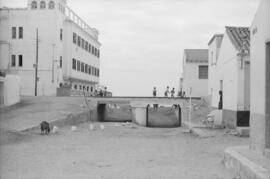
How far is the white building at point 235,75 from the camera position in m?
22.0

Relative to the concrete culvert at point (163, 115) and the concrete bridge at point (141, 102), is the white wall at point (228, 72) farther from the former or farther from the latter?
the concrete culvert at point (163, 115)

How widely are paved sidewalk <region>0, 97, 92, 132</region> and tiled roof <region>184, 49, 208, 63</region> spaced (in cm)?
1235

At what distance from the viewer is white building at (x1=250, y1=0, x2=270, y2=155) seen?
11.6m

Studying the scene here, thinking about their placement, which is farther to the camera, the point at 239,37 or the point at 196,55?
the point at 196,55

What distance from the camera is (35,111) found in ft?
101

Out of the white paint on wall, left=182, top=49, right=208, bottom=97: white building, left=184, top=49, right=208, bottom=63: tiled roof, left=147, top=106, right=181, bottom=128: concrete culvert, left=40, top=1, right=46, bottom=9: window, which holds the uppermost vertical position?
left=40, top=1, right=46, bottom=9: window

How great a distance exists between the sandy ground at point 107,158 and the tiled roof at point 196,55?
24.1m

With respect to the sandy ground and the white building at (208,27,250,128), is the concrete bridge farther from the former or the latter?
the sandy ground

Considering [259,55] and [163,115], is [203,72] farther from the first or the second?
[259,55]

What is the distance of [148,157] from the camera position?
14.7 metres

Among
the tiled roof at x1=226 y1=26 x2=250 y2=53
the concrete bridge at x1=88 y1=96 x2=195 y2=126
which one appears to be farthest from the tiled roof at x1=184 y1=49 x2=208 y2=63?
the tiled roof at x1=226 y1=26 x2=250 y2=53

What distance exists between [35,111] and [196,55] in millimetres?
20461

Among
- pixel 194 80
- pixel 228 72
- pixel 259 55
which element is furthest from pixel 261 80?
pixel 194 80

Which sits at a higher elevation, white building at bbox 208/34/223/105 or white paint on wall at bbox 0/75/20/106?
white building at bbox 208/34/223/105
